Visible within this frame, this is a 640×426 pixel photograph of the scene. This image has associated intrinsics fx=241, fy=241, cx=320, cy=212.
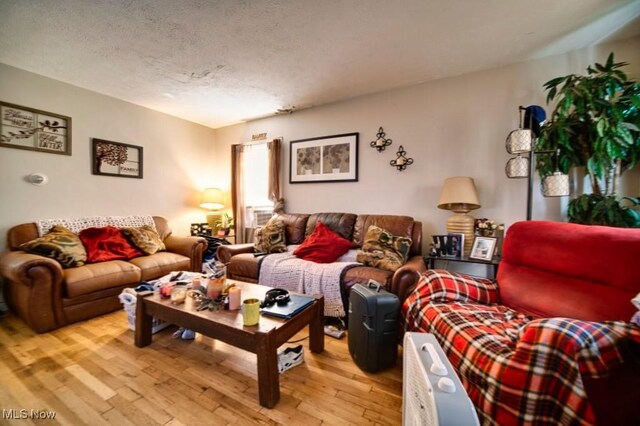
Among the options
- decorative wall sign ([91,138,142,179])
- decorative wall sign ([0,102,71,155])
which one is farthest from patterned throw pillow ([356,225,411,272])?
decorative wall sign ([0,102,71,155])

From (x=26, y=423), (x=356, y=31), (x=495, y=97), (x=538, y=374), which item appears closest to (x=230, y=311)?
(x=26, y=423)

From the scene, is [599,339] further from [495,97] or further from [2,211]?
[2,211]

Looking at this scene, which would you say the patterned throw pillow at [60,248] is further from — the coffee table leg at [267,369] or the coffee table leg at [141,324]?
the coffee table leg at [267,369]


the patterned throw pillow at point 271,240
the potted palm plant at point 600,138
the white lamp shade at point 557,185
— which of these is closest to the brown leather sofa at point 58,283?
the patterned throw pillow at point 271,240

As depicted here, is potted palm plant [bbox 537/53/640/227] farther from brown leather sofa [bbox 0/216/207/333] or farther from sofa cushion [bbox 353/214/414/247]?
brown leather sofa [bbox 0/216/207/333]

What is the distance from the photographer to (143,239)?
282cm

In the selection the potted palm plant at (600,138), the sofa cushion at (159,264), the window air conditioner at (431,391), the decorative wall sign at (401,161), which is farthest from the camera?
the decorative wall sign at (401,161)

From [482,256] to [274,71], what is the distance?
8.58ft

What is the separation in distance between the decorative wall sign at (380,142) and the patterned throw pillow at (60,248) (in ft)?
10.6

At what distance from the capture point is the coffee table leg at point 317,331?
165cm

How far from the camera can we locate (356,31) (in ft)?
6.07

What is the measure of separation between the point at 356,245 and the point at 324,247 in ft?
1.44

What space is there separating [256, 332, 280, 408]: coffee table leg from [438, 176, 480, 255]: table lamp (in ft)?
6.28

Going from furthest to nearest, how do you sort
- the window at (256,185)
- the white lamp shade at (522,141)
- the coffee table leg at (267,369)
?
the window at (256,185) < the white lamp shade at (522,141) < the coffee table leg at (267,369)
